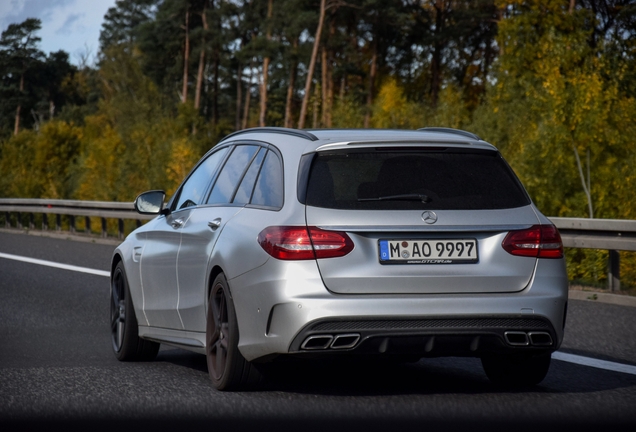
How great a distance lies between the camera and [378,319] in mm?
5758

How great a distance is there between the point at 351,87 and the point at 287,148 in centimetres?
6880

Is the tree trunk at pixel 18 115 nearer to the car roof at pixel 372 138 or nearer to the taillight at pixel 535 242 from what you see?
the car roof at pixel 372 138

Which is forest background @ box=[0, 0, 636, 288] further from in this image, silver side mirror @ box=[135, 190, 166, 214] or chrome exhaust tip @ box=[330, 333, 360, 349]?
chrome exhaust tip @ box=[330, 333, 360, 349]

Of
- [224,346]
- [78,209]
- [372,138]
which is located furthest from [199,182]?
[78,209]

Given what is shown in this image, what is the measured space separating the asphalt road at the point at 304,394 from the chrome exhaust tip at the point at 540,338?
0.32 m

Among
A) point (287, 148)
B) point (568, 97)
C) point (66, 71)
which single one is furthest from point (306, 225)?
point (66, 71)

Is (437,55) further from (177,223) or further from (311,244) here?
(311,244)

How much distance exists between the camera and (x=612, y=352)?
27.5ft

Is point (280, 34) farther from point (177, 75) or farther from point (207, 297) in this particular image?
point (207, 297)

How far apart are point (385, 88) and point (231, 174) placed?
57.4 meters

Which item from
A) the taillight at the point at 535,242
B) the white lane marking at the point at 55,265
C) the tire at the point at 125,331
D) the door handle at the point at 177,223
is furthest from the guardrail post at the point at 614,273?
the white lane marking at the point at 55,265

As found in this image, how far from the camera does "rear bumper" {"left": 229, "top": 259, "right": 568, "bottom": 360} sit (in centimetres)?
575

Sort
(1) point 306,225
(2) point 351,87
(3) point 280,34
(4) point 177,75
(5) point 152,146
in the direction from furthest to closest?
(4) point 177,75, (2) point 351,87, (5) point 152,146, (3) point 280,34, (1) point 306,225

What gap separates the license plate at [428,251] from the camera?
19.1 ft
